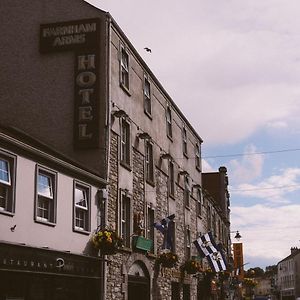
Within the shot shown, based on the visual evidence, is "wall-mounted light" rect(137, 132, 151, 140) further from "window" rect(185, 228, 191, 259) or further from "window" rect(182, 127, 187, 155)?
"window" rect(185, 228, 191, 259)

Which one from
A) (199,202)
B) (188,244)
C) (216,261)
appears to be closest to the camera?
(216,261)

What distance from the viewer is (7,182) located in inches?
627

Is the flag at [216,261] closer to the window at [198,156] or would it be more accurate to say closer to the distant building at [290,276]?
the window at [198,156]

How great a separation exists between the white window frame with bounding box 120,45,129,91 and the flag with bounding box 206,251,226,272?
38.8ft

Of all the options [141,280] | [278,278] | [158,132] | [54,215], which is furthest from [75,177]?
[278,278]

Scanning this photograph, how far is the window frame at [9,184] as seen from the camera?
15812 millimetres

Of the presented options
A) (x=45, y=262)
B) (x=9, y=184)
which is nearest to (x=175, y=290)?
(x=45, y=262)

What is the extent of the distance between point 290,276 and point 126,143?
396 ft

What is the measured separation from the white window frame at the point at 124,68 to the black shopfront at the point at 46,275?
27.0ft

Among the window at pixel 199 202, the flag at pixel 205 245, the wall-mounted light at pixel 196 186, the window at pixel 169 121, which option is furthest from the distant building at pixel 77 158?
the window at pixel 199 202

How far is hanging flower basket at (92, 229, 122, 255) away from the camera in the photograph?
65.6 ft

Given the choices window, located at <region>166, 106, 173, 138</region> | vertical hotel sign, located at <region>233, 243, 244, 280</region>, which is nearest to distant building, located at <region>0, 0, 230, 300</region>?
window, located at <region>166, 106, 173, 138</region>

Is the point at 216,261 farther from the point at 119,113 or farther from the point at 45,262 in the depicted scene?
the point at 45,262

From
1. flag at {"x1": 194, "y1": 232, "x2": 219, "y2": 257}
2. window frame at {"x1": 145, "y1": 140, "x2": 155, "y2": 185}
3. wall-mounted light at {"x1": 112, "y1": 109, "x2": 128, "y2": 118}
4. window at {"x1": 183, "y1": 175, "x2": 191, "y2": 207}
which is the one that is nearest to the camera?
wall-mounted light at {"x1": 112, "y1": 109, "x2": 128, "y2": 118}
